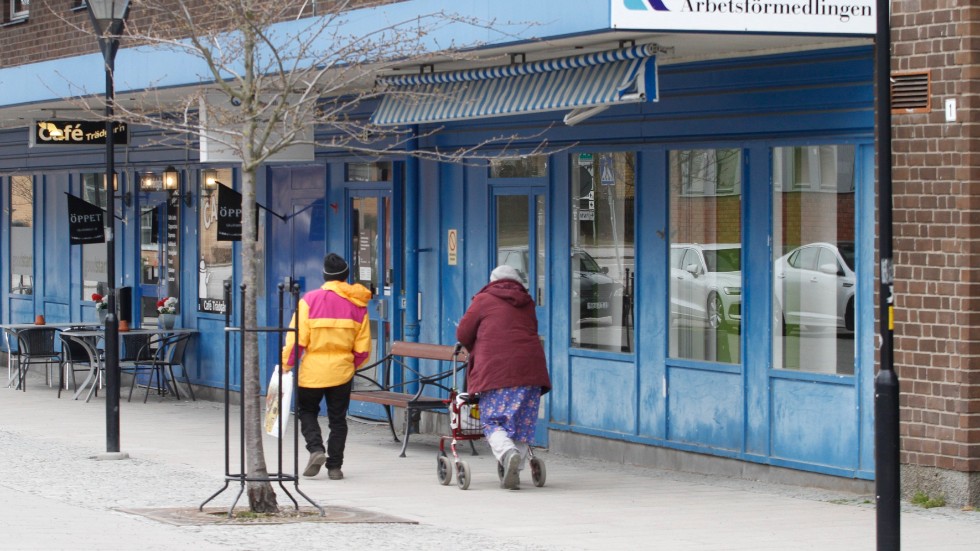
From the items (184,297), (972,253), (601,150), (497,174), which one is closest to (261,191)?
(184,297)

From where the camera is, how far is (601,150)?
41.8ft

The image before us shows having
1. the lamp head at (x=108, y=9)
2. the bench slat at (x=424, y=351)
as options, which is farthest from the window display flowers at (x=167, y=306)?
the lamp head at (x=108, y=9)

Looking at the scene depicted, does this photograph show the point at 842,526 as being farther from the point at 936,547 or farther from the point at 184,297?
the point at 184,297

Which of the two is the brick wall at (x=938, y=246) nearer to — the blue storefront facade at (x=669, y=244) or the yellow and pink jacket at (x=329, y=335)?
the blue storefront facade at (x=669, y=244)

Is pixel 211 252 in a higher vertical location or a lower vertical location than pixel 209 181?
lower

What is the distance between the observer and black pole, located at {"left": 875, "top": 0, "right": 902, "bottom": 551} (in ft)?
23.8

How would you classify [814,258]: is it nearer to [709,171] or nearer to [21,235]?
[709,171]

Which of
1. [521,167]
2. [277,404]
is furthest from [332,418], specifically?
[521,167]

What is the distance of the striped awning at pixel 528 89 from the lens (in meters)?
10.7

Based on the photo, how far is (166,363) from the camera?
57.4ft

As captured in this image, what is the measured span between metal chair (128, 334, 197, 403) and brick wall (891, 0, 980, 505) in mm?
9697

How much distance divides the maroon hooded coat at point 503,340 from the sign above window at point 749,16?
7.49ft

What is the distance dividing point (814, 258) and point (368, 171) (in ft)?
19.4

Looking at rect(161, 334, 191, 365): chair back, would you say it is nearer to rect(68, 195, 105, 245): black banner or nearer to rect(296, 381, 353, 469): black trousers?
rect(68, 195, 105, 245): black banner
